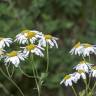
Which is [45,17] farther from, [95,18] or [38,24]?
[95,18]

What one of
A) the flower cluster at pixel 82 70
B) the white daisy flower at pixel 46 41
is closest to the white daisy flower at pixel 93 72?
the flower cluster at pixel 82 70

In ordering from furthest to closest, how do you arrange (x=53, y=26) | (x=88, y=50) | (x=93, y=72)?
(x=53, y=26), (x=88, y=50), (x=93, y=72)

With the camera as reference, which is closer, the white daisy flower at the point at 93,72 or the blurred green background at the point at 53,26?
the white daisy flower at the point at 93,72

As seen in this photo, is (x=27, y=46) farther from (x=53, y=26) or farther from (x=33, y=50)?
(x=53, y=26)

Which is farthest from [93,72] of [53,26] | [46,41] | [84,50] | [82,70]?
[53,26]

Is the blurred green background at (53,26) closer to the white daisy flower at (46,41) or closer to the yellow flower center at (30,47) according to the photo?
the white daisy flower at (46,41)

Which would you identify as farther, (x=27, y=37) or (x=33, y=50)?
(x=27, y=37)

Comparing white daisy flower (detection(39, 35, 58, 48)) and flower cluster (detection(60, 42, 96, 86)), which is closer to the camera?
flower cluster (detection(60, 42, 96, 86))

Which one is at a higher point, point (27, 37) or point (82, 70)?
point (27, 37)

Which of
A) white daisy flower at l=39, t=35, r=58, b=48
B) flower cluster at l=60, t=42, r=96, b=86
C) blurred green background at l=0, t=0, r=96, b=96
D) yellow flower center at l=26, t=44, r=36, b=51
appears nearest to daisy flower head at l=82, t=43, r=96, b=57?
flower cluster at l=60, t=42, r=96, b=86

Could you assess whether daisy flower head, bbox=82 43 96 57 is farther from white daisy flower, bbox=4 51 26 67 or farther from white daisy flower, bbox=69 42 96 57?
white daisy flower, bbox=4 51 26 67
